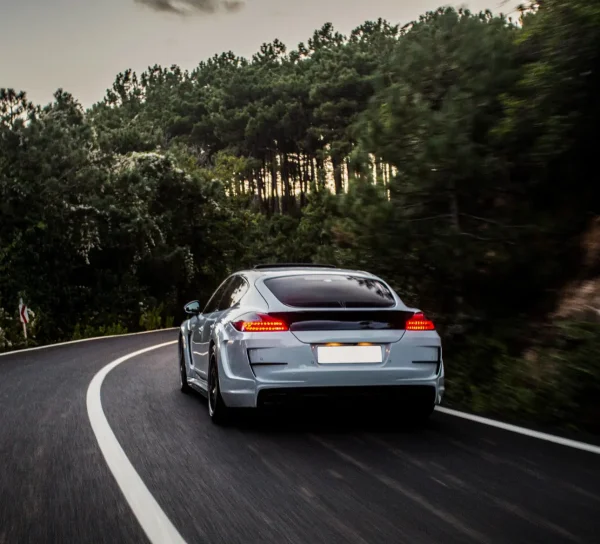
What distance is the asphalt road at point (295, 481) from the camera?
438 centimetres

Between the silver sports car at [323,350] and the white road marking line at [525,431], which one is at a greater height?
the silver sports car at [323,350]

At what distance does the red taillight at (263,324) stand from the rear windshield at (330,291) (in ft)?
0.98

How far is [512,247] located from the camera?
37.4 feet

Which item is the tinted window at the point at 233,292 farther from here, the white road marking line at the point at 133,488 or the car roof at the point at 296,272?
the white road marking line at the point at 133,488

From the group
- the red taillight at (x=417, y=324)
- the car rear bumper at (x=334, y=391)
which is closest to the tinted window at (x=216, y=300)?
the car rear bumper at (x=334, y=391)

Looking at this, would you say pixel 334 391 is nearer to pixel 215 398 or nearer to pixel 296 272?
pixel 215 398

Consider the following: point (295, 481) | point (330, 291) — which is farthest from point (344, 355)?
point (295, 481)

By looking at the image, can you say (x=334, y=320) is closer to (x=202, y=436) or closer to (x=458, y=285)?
(x=202, y=436)

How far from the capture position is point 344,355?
7.13m

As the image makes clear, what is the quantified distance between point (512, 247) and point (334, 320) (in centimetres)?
494

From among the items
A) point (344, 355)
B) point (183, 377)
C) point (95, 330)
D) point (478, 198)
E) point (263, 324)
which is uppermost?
point (478, 198)

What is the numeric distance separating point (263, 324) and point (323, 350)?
0.57 meters

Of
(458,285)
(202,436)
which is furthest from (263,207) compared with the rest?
(202,436)

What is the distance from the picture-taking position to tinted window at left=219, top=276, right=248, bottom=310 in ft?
27.3
